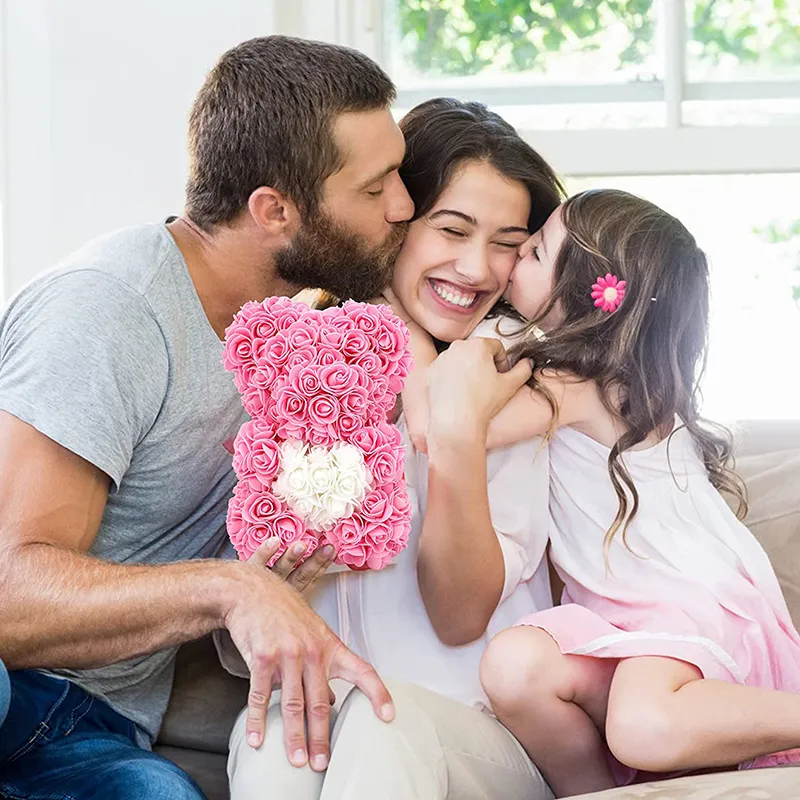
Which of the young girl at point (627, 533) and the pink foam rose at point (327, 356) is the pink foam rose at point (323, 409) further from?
the young girl at point (627, 533)

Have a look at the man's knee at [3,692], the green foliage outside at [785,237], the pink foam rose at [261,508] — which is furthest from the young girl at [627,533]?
the green foliage outside at [785,237]

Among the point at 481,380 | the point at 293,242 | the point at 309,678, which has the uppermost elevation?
the point at 293,242

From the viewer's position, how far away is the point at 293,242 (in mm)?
2002

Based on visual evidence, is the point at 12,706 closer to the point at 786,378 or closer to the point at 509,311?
the point at 509,311

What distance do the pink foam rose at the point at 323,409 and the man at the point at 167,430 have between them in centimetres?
19

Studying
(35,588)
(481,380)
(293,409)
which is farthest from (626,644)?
(35,588)

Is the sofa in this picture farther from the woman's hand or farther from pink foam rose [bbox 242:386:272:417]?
pink foam rose [bbox 242:386:272:417]

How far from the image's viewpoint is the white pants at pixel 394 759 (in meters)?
1.43

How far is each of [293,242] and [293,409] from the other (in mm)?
531

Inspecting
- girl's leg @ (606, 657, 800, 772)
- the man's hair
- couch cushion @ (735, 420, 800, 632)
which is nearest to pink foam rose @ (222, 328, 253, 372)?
the man's hair

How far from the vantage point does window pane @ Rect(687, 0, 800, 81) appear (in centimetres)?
306

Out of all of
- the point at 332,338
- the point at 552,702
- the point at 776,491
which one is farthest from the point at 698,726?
the point at 332,338

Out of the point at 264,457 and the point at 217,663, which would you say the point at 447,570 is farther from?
the point at 217,663

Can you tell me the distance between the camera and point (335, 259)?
201 cm
